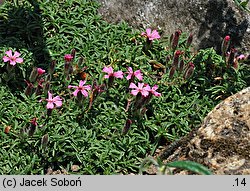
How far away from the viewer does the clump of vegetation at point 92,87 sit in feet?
15.1

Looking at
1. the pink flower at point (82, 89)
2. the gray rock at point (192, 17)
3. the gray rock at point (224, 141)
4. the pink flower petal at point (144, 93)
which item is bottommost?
the gray rock at point (224, 141)

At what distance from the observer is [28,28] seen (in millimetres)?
5371

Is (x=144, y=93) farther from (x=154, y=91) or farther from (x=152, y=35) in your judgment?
(x=152, y=35)

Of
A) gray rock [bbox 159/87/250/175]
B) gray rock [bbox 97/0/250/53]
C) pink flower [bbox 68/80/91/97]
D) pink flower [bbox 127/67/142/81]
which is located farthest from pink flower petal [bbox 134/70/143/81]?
gray rock [bbox 97/0/250/53]

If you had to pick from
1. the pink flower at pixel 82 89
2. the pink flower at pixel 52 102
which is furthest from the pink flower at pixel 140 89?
the pink flower at pixel 52 102

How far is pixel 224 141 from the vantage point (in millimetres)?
4344

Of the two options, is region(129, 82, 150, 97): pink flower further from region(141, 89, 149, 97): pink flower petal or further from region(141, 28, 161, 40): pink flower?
region(141, 28, 161, 40): pink flower

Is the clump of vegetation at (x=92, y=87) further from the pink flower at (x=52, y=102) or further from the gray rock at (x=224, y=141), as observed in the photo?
the gray rock at (x=224, y=141)

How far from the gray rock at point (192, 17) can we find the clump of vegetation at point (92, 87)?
4.3 inches

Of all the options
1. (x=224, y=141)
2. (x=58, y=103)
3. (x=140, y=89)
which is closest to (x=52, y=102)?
(x=58, y=103)

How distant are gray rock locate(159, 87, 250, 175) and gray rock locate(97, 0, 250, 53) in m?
0.98

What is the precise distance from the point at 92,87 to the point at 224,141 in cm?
116

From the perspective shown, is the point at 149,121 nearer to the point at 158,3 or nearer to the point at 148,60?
the point at 148,60

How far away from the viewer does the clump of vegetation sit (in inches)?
181
